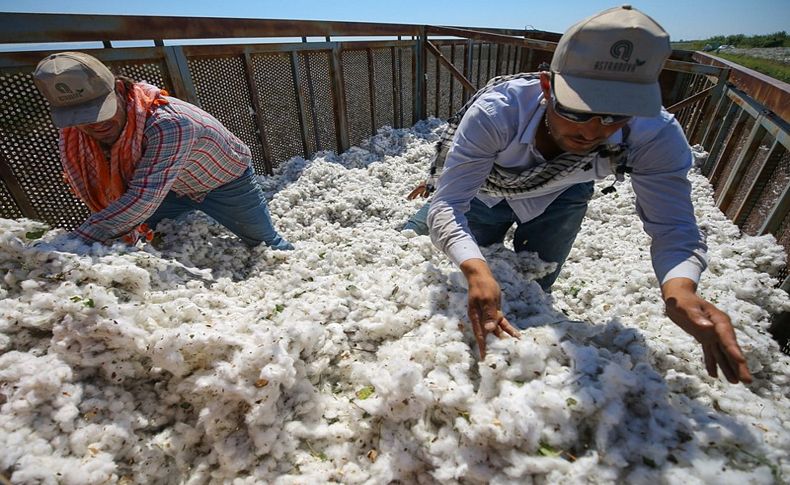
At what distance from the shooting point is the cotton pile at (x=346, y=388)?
3.71 feet

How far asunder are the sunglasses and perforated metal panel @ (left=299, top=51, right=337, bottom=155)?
3785mm

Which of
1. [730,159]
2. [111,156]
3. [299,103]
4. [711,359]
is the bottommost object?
[730,159]

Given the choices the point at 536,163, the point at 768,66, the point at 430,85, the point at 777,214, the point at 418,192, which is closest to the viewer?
the point at 536,163

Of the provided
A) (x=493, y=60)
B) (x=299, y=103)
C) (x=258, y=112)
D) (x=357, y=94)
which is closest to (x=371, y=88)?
(x=357, y=94)

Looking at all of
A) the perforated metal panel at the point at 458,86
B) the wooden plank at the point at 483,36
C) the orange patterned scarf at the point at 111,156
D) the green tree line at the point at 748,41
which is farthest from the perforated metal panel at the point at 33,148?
the green tree line at the point at 748,41

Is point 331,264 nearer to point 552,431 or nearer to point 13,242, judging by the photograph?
point 13,242

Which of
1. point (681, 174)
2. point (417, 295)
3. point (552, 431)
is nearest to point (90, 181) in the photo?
point (417, 295)

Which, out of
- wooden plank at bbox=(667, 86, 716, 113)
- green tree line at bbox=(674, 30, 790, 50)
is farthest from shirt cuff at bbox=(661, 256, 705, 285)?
green tree line at bbox=(674, 30, 790, 50)

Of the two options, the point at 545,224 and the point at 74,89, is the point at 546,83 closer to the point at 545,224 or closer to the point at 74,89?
the point at 545,224

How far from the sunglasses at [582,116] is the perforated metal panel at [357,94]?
4.24 m

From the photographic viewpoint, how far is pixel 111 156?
2225mm

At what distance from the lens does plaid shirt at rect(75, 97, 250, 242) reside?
205cm

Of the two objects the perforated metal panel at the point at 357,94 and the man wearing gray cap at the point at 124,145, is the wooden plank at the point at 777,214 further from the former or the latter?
the perforated metal panel at the point at 357,94

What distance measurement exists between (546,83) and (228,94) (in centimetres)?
319
